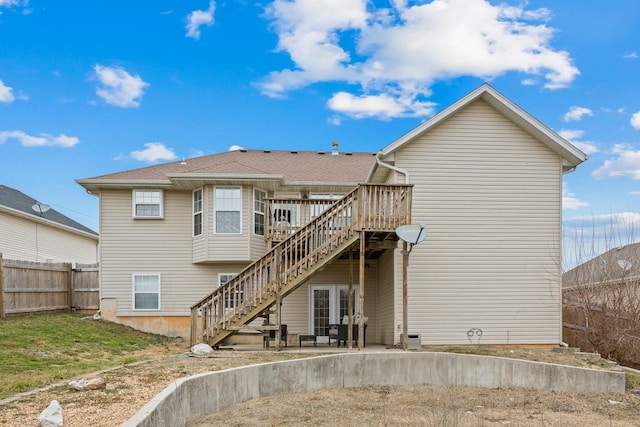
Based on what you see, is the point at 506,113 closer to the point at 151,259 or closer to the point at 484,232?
the point at 484,232

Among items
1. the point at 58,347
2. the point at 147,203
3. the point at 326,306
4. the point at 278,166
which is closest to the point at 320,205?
the point at 326,306

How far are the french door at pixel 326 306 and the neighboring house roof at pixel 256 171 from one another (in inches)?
127

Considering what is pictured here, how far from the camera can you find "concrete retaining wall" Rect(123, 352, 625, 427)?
32.4ft

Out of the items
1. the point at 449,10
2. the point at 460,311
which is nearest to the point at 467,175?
the point at 460,311

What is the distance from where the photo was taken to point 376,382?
12086mm

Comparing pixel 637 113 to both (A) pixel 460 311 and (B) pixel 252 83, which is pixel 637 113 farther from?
(B) pixel 252 83

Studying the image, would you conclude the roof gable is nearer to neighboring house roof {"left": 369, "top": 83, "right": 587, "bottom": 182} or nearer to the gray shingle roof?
neighboring house roof {"left": 369, "top": 83, "right": 587, "bottom": 182}

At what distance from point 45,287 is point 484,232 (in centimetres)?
1367

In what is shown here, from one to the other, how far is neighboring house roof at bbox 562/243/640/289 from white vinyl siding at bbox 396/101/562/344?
2093mm

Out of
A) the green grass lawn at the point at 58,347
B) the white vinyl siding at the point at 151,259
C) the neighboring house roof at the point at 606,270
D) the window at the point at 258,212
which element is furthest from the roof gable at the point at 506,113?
the green grass lawn at the point at 58,347

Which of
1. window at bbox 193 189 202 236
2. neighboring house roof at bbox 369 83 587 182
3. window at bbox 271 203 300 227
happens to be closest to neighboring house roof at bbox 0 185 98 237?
window at bbox 193 189 202 236

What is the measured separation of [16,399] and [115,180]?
37.3 ft

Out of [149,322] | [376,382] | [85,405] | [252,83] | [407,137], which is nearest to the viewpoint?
[85,405]

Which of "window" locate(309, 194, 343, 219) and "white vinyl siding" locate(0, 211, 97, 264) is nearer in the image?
"window" locate(309, 194, 343, 219)
